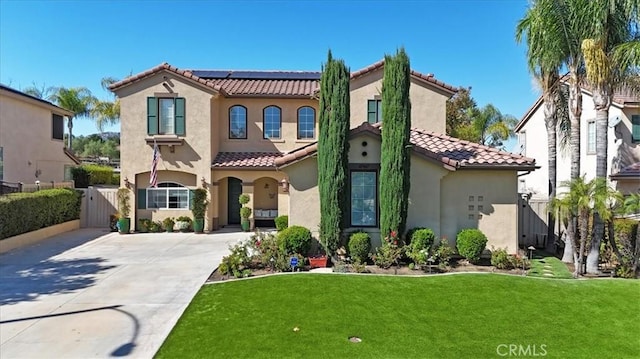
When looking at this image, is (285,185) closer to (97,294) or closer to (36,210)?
(97,294)

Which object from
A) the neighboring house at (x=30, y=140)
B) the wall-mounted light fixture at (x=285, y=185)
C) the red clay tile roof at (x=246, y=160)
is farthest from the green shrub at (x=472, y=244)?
the neighboring house at (x=30, y=140)

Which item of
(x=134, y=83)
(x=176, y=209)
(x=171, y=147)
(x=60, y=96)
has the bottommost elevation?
(x=176, y=209)

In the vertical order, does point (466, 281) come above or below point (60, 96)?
below

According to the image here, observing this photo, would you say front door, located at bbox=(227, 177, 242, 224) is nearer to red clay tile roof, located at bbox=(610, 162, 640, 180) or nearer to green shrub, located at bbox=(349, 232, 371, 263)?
green shrub, located at bbox=(349, 232, 371, 263)

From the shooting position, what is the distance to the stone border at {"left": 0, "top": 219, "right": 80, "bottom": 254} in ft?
51.9

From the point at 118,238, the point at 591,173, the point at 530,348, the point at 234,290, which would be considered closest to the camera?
the point at 530,348

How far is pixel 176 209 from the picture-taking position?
70.8 feet

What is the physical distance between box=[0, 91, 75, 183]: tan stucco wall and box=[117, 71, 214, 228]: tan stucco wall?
6542 mm

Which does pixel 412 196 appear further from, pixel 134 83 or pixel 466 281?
pixel 134 83

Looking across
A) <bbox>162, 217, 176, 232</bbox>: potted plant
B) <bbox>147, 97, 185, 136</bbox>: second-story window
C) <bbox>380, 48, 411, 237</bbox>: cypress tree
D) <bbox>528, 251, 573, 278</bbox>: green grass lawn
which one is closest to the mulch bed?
<bbox>528, 251, 573, 278</bbox>: green grass lawn

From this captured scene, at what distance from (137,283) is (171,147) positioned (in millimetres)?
11094

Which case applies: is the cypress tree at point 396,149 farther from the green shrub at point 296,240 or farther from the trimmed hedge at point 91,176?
the trimmed hedge at point 91,176

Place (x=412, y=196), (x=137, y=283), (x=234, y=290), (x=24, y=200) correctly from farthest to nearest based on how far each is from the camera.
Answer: (x=24, y=200)
(x=412, y=196)
(x=137, y=283)
(x=234, y=290)

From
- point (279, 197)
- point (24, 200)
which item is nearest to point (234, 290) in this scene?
point (279, 197)
